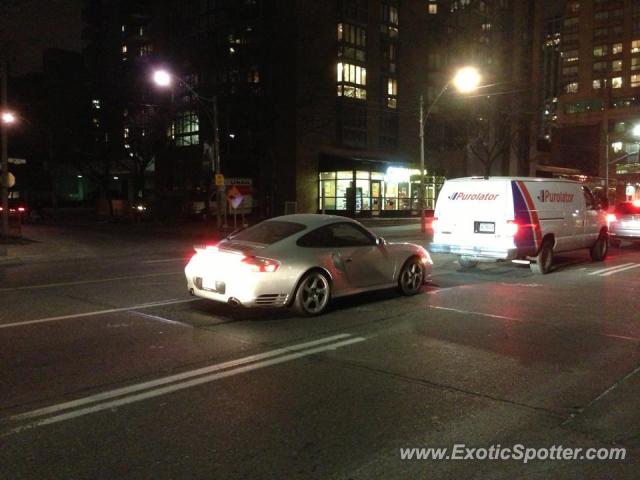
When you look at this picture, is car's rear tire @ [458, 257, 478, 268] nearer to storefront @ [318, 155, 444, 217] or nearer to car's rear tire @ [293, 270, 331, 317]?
car's rear tire @ [293, 270, 331, 317]

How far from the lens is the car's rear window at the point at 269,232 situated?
870 centimetres

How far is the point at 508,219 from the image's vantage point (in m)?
12.5

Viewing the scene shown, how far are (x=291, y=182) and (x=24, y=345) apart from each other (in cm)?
3588

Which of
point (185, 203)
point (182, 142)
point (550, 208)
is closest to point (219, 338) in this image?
point (550, 208)

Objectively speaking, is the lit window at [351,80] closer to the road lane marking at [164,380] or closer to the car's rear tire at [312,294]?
the car's rear tire at [312,294]

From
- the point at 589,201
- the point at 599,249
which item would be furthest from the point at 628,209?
the point at 589,201

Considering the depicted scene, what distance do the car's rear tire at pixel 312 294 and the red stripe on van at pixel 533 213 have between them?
5.95 meters

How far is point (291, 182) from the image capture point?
4241 cm

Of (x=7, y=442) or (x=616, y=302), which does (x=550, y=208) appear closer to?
(x=616, y=302)

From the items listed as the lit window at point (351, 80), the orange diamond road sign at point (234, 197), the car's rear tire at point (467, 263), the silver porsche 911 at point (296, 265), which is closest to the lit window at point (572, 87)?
the lit window at point (351, 80)

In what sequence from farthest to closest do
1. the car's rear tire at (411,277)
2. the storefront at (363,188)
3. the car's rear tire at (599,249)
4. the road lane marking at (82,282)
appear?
the storefront at (363,188) → the car's rear tire at (599,249) → the road lane marking at (82,282) → the car's rear tire at (411,277)

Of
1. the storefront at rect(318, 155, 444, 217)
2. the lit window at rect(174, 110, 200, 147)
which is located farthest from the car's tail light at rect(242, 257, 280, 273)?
the lit window at rect(174, 110, 200, 147)

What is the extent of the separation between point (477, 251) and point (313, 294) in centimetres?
→ 560

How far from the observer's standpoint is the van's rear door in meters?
12.5
